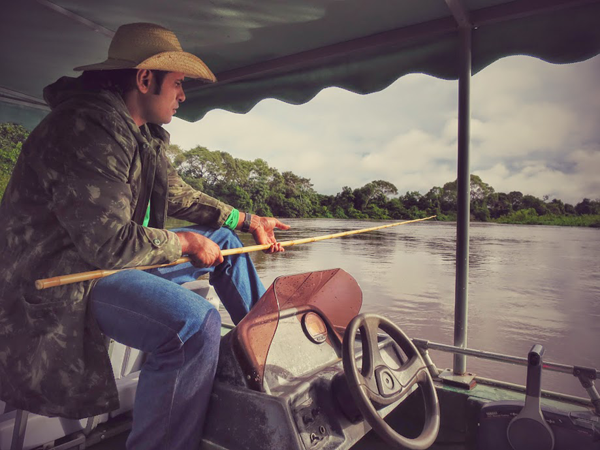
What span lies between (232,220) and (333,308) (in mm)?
701

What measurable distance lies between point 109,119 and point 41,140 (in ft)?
0.73

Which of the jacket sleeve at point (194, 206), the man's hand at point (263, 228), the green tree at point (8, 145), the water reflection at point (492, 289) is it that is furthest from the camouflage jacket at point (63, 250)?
the green tree at point (8, 145)

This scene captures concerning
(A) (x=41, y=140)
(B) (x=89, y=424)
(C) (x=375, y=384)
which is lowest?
(B) (x=89, y=424)

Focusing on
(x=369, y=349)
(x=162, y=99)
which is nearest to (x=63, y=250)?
(x=162, y=99)

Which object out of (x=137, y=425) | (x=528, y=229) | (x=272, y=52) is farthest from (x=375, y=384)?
(x=528, y=229)

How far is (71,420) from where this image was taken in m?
1.95

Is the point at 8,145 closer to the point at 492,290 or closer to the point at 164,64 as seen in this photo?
the point at 492,290

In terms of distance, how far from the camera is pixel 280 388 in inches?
61.8

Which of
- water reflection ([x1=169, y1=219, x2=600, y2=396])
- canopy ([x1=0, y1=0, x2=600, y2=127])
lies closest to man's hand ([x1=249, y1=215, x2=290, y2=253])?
canopy ([x1=0, y1=0, x2=600, y2=127])

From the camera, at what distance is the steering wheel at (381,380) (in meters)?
1.41

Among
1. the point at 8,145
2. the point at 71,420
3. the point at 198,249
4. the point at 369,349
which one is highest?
the point at 8,145

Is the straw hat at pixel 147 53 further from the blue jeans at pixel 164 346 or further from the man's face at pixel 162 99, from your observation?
the blue jeans at pixel 164 346

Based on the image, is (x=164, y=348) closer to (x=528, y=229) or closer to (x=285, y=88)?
(x=285, y=88)

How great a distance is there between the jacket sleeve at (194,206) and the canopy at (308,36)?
1118 millimetres
